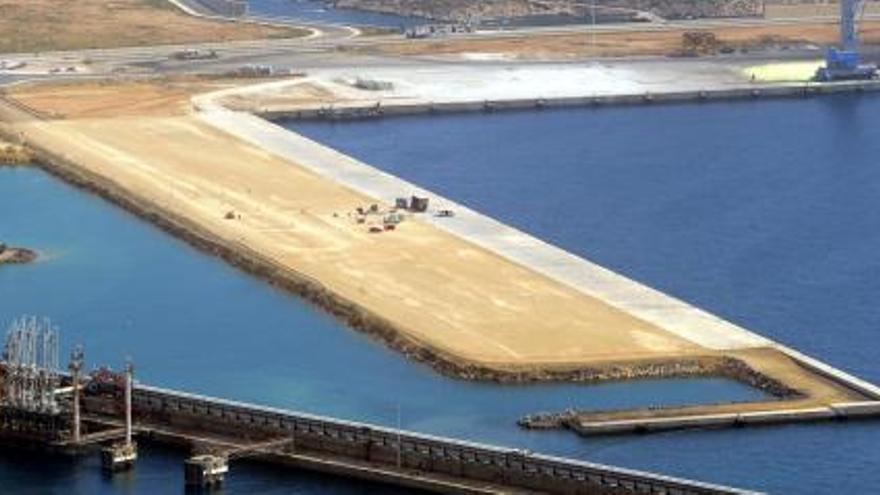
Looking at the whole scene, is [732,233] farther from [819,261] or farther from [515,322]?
[515,322]

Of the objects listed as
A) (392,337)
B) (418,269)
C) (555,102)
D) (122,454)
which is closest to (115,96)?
(555,102)

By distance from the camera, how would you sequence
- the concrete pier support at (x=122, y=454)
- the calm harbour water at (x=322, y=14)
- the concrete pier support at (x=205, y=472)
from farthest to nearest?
the calm harbour water at (x=322, y=14)
the concrete pier support at (x=122, y=454)
the concrete pier support at (x=205, y=472)

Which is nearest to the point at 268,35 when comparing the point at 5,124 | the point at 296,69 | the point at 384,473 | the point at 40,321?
the point at 296,69

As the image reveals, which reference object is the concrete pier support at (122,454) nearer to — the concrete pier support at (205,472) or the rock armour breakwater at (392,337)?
the concrete pier support at (205,472)

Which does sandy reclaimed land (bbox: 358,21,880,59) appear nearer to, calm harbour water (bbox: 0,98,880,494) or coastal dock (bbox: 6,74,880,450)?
calm harbour water (bbox: 0,98,880,494)

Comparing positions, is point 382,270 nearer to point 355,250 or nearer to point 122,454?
point 355,250

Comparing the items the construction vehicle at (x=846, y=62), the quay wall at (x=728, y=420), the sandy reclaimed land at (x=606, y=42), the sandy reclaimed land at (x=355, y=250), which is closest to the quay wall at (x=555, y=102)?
the construction vehicle at (x=846, y=62)

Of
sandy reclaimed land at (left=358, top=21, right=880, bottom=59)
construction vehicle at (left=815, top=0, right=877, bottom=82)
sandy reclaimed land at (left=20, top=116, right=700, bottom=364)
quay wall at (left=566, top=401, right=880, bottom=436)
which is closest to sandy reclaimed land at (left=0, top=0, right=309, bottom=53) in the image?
sandy reclaimed land at (left=358, top=21, right=880, bottom=59)
